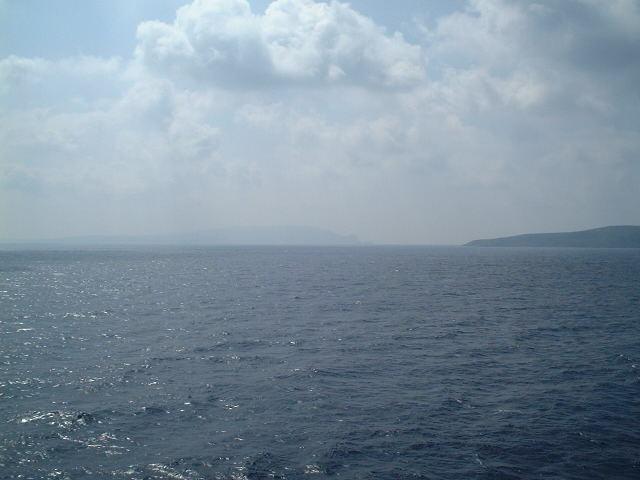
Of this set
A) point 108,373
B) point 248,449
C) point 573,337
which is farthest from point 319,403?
point 573,337

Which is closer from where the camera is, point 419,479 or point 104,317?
point 419,479

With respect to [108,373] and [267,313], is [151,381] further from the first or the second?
[267,313]

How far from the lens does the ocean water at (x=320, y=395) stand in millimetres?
19938

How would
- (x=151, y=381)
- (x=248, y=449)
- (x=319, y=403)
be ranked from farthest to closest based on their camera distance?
A: (x=151, y=381), (x=319, y=403), (x=248, y=449)

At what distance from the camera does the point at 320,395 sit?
1100 inches

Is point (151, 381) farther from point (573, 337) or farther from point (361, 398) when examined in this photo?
point (573, 337)

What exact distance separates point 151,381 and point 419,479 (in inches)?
734

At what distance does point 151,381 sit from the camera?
30375 mm

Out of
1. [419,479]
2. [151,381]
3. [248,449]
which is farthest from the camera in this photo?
[151,381]

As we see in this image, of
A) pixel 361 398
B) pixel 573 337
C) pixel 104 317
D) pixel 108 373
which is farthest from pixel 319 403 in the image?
pixel 104 317

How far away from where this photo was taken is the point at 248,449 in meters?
20.8

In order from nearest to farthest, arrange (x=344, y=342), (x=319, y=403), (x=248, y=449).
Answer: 1. (x=248, y=449)
2. (x=319, y=403)
3. (x=344, y=342)

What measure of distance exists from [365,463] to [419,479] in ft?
7.54

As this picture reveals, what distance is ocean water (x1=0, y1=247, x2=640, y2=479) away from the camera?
19938 mm
